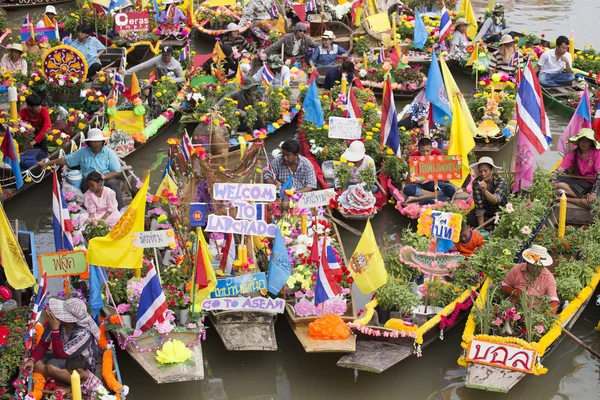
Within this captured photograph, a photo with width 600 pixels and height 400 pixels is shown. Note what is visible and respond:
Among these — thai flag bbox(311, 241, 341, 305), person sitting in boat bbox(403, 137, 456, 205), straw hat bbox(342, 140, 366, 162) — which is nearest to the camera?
thai flag bbox(311, 241, 341, 305)

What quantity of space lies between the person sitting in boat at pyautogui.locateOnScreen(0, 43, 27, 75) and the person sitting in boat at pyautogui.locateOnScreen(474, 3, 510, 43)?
32.5 ft

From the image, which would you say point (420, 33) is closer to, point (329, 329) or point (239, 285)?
point (239, 285)

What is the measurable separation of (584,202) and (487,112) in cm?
369

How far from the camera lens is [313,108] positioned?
15062 millimetres

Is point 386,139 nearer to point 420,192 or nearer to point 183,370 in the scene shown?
point 420,192

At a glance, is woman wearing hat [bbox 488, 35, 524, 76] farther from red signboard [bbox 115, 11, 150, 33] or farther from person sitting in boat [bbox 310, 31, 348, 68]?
red signboard [bbox 115, 11, 150, 33]

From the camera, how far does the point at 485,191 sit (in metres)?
13.1

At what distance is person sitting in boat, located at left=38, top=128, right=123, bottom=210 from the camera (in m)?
13.3

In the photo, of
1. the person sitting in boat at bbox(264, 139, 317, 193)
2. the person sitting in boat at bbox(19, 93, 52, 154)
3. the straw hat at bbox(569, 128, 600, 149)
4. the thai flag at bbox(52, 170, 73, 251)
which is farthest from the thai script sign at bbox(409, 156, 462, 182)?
the person sitting in boat at bbox(19, 93, 52, 154)

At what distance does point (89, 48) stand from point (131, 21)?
1366 millimetres

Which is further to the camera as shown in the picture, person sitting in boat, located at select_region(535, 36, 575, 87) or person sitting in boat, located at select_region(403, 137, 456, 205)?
person sitting in boat, located at select_region(535, 36, 575, 87)

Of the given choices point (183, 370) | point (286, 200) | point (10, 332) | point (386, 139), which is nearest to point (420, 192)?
point (386, 139)

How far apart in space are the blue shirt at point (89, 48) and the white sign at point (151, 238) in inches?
374

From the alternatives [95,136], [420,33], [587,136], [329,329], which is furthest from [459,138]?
[420,33]
